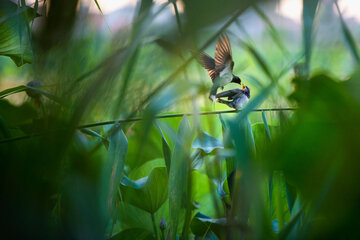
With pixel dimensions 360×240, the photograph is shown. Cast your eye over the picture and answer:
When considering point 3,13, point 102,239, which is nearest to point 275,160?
point 102,239

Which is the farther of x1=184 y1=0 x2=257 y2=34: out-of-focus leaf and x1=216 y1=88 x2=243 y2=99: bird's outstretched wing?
x1=216 y1=88 x2=243 y2=99: bird's outstretched wing

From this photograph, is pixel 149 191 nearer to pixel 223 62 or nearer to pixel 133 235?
pixel 133 235

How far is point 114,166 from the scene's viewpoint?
0.41 m

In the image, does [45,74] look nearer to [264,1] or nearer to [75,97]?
[75,97]

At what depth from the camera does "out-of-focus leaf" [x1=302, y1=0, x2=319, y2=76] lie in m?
0.28

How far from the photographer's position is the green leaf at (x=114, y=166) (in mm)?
377

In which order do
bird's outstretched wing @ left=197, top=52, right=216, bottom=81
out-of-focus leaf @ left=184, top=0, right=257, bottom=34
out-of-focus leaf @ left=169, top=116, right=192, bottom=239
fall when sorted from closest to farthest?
1. out-of-focus leaf @ left=184, top=0, right=257, bottom=34
2. out-of-focus leaf @ left=169, top=116, right=192, bottom=239
3. bird's outstretched wing @ left=197, top=52, right=216, bottom=81

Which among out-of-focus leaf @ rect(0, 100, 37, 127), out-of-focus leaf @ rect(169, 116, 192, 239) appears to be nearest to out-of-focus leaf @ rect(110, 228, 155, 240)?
out-of-focus leaf @ rect(169, 116, 192, 239)

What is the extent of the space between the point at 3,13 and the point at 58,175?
15.3 inches

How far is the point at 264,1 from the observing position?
30 cm

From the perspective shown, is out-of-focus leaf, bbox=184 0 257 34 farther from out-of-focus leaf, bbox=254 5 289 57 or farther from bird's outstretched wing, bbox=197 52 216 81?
bird's outstretched wing, bbox=197 52 216 81

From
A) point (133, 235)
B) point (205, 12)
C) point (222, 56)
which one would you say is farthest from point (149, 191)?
point (205, 12)

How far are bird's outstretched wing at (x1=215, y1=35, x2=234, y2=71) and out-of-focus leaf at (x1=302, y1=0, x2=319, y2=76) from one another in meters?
0.13

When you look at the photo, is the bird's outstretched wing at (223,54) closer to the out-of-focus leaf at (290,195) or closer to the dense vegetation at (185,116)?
the dense vegetation at (185,116)
